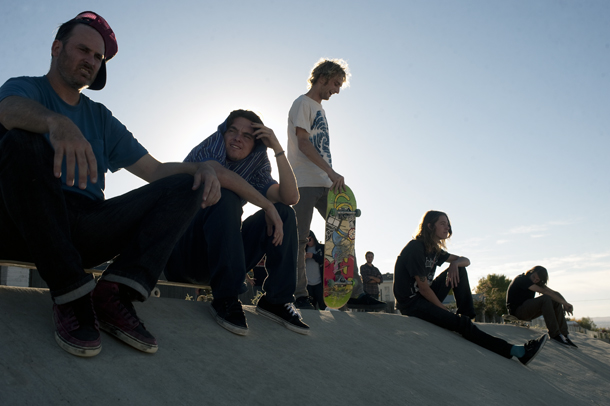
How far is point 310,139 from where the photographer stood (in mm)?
4762

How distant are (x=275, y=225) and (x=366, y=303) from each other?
2.83 m

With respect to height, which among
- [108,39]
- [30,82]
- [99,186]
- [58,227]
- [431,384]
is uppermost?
[108,39]

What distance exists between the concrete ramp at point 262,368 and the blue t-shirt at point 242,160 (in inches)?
33.8

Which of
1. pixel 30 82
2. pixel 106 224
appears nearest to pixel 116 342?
pixel 106 224

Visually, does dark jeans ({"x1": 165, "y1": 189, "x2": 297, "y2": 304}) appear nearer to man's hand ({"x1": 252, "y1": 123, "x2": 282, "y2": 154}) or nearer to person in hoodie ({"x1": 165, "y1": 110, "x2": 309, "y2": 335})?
person in hoodie ({"x1": 165, "y1": 110, "x2": 309, "y2": 335})

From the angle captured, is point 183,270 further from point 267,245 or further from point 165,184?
point 165,184

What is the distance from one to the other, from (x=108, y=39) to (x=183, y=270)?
1.34m

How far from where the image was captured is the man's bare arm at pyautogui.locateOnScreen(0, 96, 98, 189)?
1.63m

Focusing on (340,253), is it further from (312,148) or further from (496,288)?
(496,288)

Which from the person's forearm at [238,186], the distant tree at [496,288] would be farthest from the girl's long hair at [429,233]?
the distant tree at [496,288]

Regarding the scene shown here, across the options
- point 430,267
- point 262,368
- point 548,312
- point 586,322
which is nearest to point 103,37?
point 262,368

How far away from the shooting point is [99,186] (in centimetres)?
219

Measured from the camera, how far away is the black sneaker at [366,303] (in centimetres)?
530

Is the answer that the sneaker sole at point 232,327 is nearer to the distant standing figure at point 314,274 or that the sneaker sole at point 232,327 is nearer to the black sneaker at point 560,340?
the distant standing figure at point 314,274
